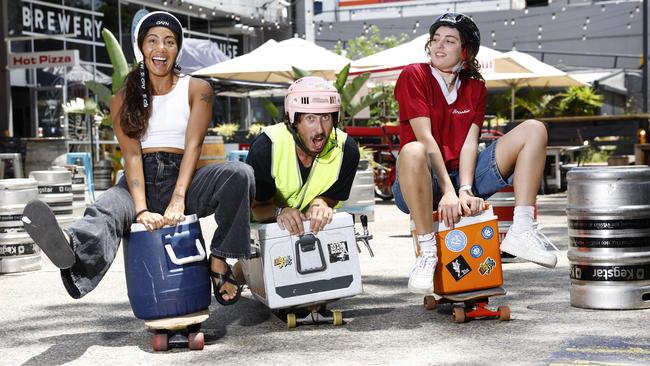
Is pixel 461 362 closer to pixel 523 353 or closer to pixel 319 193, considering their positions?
pixel 523 353

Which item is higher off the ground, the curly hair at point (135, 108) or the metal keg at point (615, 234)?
the curly hair at point (135, 108)

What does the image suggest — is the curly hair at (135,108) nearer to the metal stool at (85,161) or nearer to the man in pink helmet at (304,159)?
the man in pink helmet at (304,159)

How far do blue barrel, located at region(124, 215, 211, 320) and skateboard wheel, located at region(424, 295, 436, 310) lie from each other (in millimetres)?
1441

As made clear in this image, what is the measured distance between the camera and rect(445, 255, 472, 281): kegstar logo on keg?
4891 millimetres

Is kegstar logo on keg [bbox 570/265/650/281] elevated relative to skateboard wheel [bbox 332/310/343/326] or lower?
elevated

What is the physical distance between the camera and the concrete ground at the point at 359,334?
13.5ft

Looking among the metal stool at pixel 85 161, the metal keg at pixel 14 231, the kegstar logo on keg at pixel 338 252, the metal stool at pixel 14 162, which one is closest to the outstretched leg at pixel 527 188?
the kegstar logo on keg at pixel 338 252

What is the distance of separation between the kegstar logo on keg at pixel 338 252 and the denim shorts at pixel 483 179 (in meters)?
0.44

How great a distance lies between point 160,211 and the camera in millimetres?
4715

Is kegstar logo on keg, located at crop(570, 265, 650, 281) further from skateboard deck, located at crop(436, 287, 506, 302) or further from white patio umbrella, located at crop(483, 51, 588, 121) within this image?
white patio umbrella, located at crop(483, 51, 588, 121)

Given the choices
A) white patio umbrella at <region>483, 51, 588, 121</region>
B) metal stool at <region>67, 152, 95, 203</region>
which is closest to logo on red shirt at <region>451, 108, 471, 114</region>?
metal stool at <region>67, 152, 95, 203</region>

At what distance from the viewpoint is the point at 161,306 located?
4348 mm

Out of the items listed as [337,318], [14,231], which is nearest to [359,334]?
[337,318]

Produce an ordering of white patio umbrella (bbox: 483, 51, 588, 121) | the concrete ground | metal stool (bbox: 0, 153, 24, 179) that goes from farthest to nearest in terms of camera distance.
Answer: white patio umbrella (bbox: 483, 51, 588, 121)
metal stool (bbox: 0, 153, 24, 179)
the concrete ground
